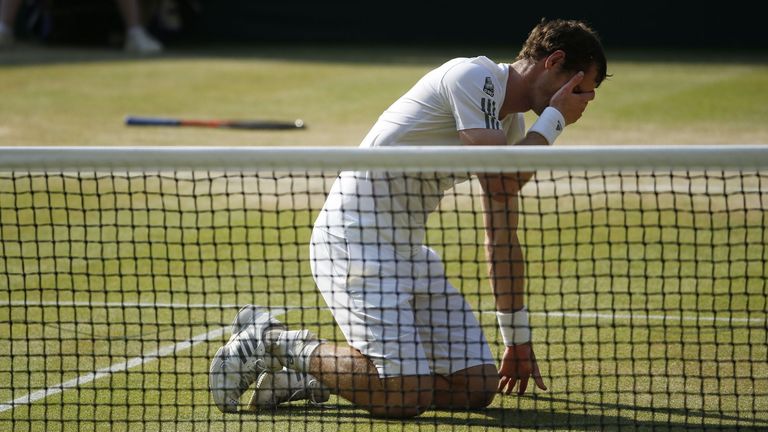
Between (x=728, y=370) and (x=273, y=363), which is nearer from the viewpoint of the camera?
(x=273, y=363)

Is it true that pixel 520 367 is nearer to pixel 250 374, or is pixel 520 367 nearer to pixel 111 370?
pixel 250 374

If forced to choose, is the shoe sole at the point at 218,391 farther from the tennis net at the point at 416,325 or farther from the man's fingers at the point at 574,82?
the man's fingers at the point at 574,82

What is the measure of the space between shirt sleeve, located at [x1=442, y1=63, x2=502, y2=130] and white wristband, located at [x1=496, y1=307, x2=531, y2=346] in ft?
2.86

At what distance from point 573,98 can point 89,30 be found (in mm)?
17015

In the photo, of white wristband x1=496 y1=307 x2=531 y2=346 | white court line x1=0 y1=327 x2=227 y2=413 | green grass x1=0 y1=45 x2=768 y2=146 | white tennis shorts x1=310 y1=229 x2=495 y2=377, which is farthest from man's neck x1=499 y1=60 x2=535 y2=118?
green grass x1=0 y1=45 x2=768 y2=146

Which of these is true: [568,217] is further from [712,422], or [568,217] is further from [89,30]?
[89,30]

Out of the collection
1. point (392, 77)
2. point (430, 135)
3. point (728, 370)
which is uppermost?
point (430, 135)

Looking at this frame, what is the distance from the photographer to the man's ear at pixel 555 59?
483 cm

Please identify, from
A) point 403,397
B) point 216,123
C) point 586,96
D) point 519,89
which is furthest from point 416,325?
point 216,123

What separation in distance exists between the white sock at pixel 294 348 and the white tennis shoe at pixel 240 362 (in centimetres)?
4

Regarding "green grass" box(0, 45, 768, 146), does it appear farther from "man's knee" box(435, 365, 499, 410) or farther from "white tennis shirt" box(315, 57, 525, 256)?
"man's knee" box(435, 365, 499, 410)

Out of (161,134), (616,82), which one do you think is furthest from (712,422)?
(616,82)

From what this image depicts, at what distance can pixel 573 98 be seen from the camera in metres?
4.85

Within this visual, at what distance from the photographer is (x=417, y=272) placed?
504cm
